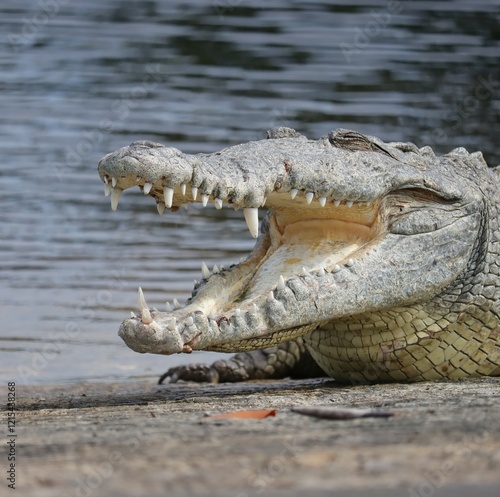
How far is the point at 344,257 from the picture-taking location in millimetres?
4379

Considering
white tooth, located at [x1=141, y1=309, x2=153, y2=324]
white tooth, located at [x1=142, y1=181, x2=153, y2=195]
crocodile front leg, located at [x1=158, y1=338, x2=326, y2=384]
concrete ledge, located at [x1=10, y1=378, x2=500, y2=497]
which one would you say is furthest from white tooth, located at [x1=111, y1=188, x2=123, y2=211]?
crocodile front leg, located at [x1=158, y1=338, x2=326, y2=384]

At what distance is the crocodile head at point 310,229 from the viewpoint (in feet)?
12.7

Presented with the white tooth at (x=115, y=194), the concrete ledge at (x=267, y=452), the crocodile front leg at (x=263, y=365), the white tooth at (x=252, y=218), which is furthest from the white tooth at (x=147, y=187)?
the crocodile front leg at (x=263, y=365)

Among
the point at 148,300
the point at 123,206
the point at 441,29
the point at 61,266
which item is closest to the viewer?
the point at 148,300

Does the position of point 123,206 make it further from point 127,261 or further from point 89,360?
point 89,360

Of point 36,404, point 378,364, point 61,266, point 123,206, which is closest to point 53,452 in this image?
point 36,404

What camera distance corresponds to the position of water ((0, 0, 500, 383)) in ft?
23.0

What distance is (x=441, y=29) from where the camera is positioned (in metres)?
17.6

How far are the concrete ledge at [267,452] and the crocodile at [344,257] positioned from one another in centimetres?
37

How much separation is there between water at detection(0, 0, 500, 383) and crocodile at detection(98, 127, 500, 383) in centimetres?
175

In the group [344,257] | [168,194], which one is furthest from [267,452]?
[344,257]

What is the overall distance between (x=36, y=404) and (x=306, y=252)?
1250 mm

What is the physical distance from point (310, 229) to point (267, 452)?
195cm

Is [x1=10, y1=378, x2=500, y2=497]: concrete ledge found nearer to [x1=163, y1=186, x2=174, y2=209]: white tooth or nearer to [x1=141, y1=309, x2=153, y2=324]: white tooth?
[x1=141, y1=309, x2=153, y2=324]: white tooth
